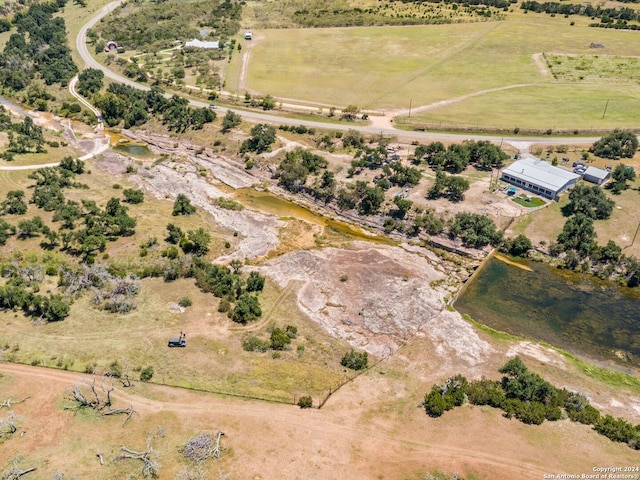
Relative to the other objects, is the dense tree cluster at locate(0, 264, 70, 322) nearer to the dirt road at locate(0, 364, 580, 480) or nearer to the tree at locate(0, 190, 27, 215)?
the dirt road at locate(0, 364, 580, 480)

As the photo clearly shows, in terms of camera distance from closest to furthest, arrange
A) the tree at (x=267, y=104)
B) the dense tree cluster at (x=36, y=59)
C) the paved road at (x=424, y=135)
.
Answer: the paved road at (x=424, y=135), the tree at (x=267, y=104), the dense tree cluster at (x=36, y=59)

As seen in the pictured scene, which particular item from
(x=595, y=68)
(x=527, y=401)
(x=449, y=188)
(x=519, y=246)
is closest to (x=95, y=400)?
(x=527, y=401)

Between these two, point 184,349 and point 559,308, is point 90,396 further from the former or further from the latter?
point 559,308

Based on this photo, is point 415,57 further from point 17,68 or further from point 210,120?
point 17,68

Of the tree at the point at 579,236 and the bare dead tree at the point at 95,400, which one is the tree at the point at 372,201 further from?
the bare dead tree at the point at 95,400

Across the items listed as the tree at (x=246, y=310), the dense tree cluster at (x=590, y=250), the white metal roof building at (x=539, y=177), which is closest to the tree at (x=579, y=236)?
the dense tree cluster at (x=590, y=250)

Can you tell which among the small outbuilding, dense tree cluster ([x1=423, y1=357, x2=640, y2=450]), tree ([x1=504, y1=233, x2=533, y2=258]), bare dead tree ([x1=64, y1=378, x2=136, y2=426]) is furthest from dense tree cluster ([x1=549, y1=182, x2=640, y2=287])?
bare dead tree ([x1=64, y1=378, x2=136, y2=426])

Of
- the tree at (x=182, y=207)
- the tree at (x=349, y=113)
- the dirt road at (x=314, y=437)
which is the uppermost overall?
the tree at (x=349, y=113)
